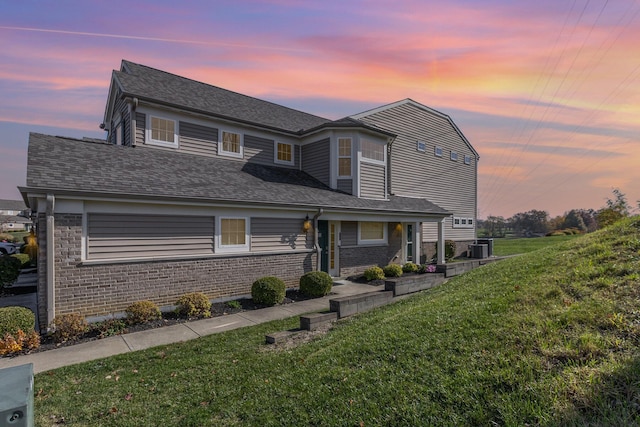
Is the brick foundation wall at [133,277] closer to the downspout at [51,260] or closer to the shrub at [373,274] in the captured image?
the downspout at [51,260]

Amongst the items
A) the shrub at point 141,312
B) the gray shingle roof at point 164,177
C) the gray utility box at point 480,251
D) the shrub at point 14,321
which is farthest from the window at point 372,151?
the shrub at point 14,321

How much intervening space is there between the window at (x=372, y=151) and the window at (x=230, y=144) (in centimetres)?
563

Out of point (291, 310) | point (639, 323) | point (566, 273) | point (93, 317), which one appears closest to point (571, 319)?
point (639, 323)

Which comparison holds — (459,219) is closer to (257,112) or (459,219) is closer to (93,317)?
(257,112)

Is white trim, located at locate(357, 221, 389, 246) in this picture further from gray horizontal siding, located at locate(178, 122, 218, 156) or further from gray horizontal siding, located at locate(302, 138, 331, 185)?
gray horizontal siding, located at locate(178, 122, 218, 156)

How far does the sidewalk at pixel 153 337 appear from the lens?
19.7 feet

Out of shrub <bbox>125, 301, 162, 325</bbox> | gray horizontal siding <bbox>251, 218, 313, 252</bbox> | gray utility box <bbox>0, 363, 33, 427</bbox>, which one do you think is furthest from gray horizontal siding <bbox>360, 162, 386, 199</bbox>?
gray utility box <bbox>0, 363, 33, 427</bbox>

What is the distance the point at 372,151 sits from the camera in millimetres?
15539

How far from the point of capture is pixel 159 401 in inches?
171

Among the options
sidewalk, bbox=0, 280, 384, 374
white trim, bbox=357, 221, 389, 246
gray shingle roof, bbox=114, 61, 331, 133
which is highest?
gray shingle roof, bbox=114, 61, 331, 133

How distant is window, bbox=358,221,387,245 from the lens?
15.1 m

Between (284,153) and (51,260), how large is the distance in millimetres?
10730

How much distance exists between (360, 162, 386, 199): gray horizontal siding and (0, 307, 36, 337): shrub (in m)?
12.0

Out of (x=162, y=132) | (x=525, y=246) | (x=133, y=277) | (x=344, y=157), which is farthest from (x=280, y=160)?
(x=525, y=246)
